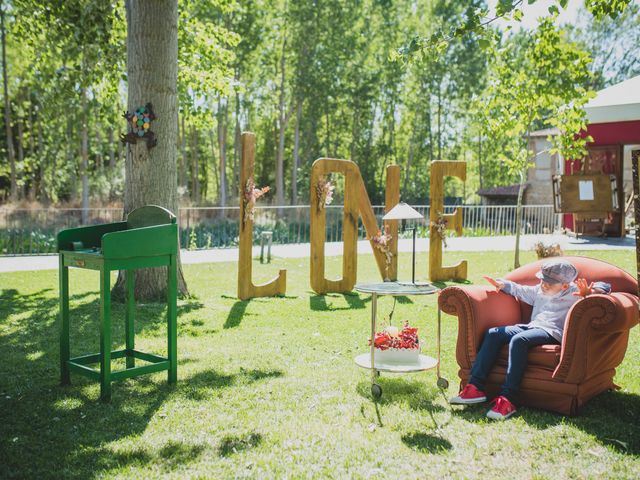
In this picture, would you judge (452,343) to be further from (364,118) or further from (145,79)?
(364,118)

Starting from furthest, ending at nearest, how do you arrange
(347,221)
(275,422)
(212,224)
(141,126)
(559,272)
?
(212,224) < (347,221) < (141,126) < (559,272) < (275,422)

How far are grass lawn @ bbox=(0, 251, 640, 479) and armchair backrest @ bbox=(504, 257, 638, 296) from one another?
915mm

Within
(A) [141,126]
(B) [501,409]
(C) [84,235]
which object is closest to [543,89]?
(A) [141,126]

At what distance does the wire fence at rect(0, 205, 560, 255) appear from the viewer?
15820 mm

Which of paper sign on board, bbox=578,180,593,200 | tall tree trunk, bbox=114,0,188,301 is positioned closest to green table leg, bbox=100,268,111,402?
tall tree trunk, bbox=114,0,188,301

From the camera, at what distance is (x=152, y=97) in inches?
351

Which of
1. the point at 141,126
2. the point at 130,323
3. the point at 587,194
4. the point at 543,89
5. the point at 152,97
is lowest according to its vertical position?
the point at 130,323

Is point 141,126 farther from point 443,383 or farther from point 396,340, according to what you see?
point 443,383

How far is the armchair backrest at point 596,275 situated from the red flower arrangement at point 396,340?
1.06 metres

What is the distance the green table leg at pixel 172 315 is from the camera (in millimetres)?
5309

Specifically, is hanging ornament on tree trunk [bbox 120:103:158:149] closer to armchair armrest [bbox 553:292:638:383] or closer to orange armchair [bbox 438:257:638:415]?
orange armchair [bbox 438:257:638:415]

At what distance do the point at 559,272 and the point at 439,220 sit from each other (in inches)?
283

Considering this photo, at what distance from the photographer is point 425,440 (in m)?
4.26

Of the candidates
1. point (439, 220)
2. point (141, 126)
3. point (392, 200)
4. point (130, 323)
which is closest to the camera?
point (130, 323)
